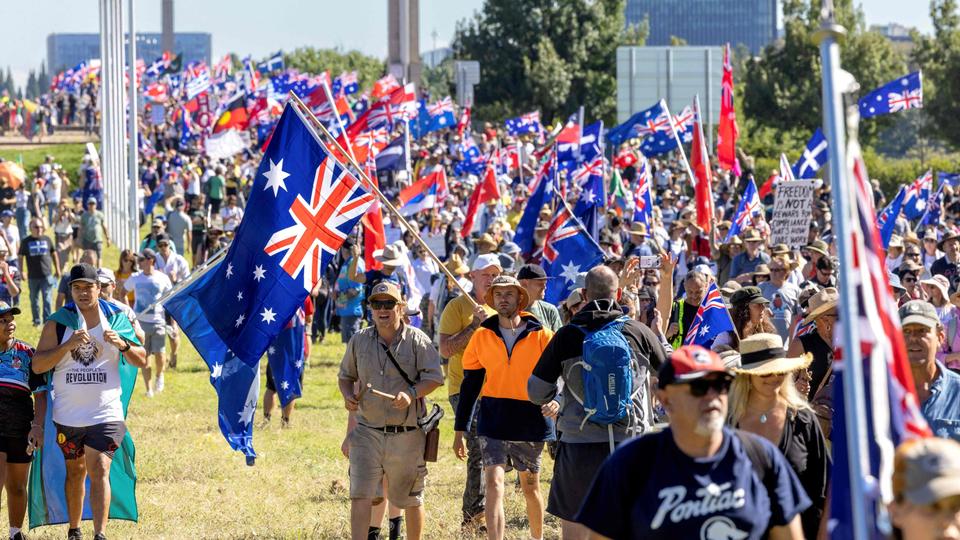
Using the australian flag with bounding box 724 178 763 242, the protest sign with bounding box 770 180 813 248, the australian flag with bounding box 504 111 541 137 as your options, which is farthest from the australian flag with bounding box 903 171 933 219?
the australian flag with bounding box 504 111 541 137

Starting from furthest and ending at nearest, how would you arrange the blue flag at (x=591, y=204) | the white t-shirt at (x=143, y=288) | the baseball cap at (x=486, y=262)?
the blue flag at (x=591, y=204), the white t-shirt at (x=143, y=288), the baseball cap at (x=486, y=262)

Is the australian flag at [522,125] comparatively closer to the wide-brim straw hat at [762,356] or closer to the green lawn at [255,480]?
the green lawn at [255,480]

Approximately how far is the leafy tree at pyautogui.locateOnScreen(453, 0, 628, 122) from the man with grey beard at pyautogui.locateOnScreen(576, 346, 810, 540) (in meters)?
65.9

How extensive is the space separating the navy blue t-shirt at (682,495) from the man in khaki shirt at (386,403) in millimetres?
4207

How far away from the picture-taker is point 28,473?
10.2 meters

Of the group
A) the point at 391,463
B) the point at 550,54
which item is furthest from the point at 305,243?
the point at 550,54

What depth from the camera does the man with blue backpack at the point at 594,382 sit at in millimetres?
8062

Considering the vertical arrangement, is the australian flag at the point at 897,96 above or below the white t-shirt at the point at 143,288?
above

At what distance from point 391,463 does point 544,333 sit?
118 cm

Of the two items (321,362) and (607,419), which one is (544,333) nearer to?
(607,419)

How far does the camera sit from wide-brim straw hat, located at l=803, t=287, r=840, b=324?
877 centimetres

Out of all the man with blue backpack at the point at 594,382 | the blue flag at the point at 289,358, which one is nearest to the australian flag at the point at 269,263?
the man with blue backpack at the point at 594,382

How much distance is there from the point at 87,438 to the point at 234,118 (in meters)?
31.5

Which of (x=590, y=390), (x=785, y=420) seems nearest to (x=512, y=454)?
(x=590, y=390)
